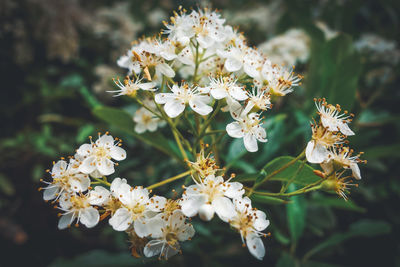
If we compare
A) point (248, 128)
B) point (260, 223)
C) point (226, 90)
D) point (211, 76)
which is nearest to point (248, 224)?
point (260, 223)

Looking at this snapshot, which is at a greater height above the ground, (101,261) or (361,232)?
(101,261)

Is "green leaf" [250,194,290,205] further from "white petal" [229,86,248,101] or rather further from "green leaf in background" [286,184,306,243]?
"green leaf in background" [286,184,306,243]

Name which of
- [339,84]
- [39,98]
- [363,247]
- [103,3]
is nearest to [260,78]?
[339,84]

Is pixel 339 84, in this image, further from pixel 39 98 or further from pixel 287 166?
pixel 39 98

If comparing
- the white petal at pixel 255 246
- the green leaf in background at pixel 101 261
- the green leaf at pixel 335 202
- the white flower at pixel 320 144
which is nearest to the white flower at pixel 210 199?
the white petal at pixel 255 246

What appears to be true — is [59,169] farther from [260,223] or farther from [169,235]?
[260,223]

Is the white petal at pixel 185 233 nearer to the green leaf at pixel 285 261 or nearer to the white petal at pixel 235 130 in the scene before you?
the white petal at pixel 235 130

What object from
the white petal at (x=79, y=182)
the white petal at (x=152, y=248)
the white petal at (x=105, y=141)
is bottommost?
the white petal at (x=152, y=248)
